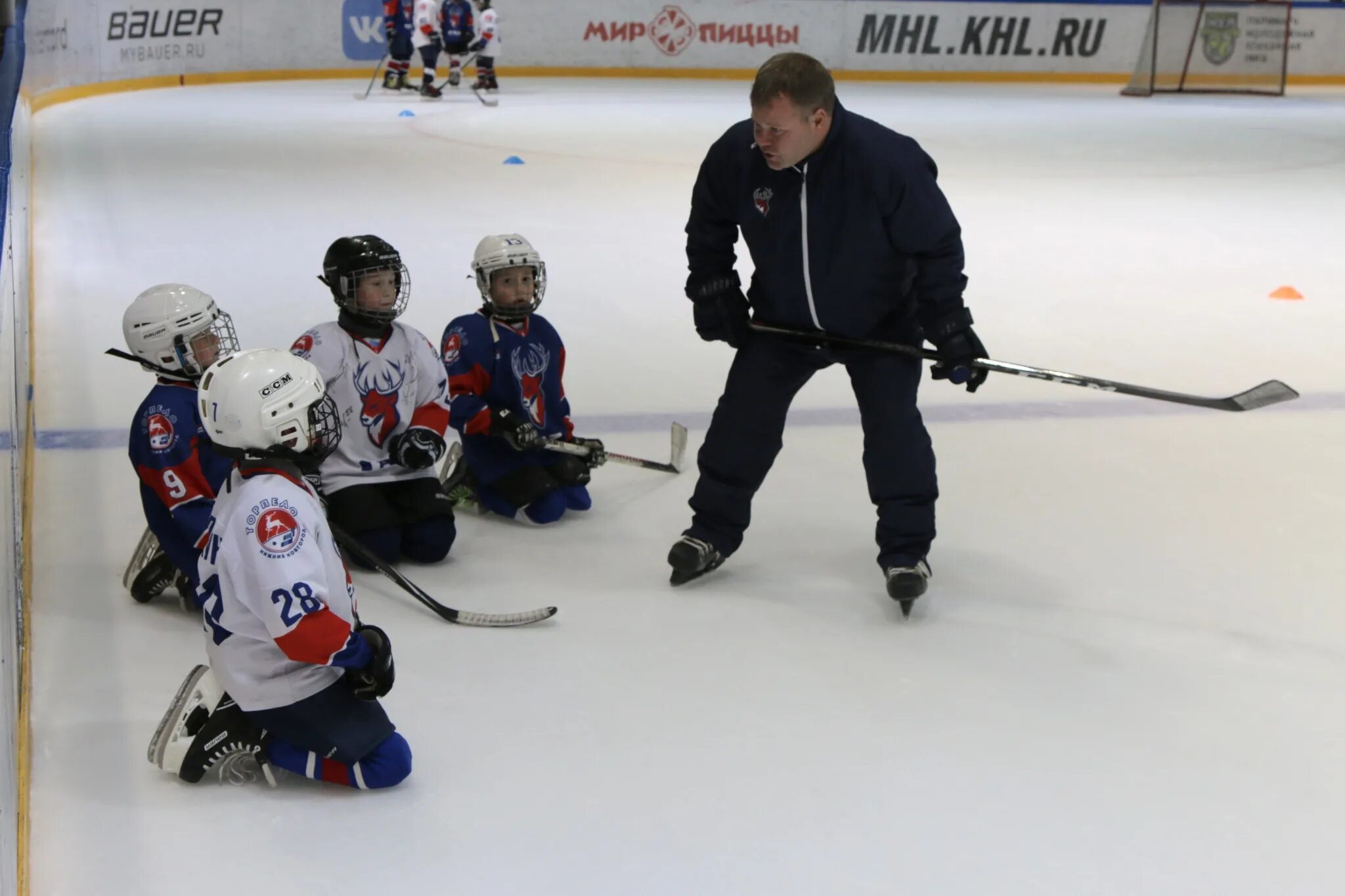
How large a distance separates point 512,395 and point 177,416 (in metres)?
0.95

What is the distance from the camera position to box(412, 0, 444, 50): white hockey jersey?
13477mm

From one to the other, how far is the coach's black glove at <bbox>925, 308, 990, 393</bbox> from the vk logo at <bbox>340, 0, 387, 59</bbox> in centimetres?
1350

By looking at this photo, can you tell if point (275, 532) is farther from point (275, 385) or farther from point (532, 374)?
point (532, 374)

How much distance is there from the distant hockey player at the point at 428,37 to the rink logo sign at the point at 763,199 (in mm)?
11168

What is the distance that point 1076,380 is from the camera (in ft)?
9.81

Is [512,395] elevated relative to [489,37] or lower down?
lower down

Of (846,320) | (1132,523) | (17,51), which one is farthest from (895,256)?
(17,51)

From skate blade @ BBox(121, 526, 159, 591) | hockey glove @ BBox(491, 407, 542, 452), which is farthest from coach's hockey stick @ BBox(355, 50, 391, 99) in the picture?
skate blade @ BBox(121, 526, 159, 591)

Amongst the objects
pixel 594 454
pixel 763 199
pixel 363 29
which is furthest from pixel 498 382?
pixel 363 29

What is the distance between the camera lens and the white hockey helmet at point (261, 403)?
198 cm

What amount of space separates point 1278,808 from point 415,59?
14.9m

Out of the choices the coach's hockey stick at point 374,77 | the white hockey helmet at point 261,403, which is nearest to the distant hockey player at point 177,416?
the white hockey helmet at point 261,403

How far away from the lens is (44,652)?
267 cm

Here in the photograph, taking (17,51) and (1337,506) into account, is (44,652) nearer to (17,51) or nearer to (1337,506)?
(1337,506)
